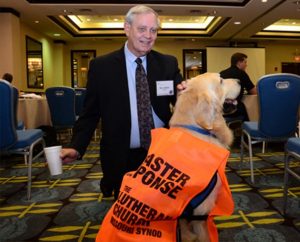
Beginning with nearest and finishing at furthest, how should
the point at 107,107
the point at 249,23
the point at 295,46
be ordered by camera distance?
the point at 107,107
the point at 249,23
the point at 295,46

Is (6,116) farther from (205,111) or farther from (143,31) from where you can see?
(205,111)

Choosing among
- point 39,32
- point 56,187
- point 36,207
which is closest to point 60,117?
point 56,187

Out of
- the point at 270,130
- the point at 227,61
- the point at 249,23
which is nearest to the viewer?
the point at 270,130

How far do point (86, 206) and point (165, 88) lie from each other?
1416 mm

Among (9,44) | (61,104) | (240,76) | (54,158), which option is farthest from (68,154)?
(9,44)

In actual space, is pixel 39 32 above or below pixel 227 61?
above

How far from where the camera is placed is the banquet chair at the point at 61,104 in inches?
221

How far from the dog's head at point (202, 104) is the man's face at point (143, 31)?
400mm

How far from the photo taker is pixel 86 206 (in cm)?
288

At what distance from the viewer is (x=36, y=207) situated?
9.50ft

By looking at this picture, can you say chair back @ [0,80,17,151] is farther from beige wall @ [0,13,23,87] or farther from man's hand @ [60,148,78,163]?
beige wall @ [0,13,23,87]

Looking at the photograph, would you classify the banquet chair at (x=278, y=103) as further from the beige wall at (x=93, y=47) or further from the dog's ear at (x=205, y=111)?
the beige wall at (x=93, y=47)

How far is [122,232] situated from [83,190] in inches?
86.8

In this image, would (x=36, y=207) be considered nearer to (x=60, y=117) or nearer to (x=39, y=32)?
(x=60, y=117)
